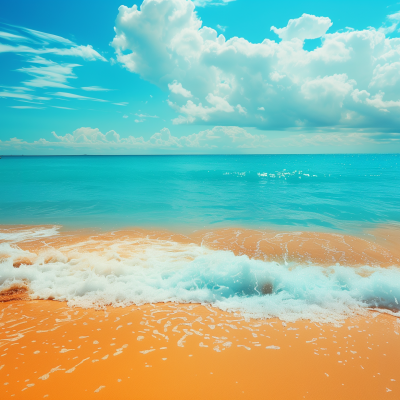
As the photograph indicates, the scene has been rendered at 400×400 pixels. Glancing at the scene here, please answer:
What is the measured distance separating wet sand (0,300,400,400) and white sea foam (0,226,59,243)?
7836mm

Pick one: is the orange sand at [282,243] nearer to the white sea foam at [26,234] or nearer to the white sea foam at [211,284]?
the white sea foam at [26,234]

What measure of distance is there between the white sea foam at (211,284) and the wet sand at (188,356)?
48cm

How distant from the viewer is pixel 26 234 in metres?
14.1

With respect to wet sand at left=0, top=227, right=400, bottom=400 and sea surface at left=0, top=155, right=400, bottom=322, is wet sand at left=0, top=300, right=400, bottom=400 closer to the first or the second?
wet sand at left=0, top=227, right=400, bottom=400

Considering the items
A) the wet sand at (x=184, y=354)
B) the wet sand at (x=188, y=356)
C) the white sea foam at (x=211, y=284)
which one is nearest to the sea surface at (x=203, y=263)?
the white sea foam at (x=211, y=284)

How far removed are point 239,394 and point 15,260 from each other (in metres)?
9.04

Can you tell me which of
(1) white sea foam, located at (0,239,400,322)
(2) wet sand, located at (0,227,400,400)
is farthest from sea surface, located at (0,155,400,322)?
(2) wet sand, located at (0,227,400,400)

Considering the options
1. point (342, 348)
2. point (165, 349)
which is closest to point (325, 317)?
point (342, 348)

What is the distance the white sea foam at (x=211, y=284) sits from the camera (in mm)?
7000

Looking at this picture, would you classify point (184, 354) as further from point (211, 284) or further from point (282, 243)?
point (282, 243)

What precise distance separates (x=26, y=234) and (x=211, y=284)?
12038 millimetres

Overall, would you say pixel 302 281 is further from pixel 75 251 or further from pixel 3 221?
pixel 3 221

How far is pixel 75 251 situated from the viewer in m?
10.9

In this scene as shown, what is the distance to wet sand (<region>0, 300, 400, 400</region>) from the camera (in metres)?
4.39
